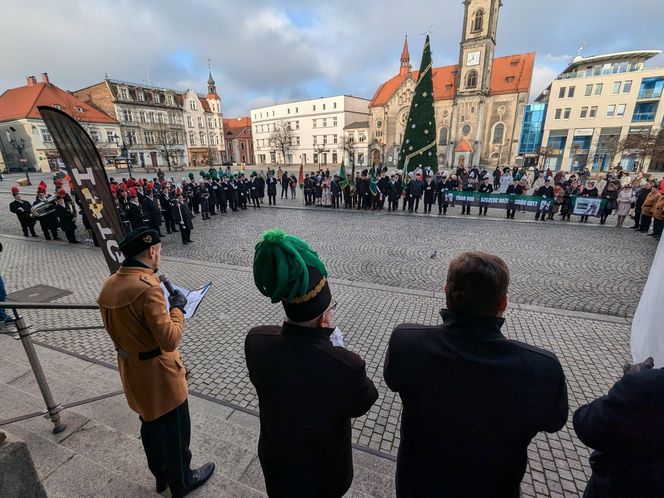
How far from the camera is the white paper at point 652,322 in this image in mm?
3206

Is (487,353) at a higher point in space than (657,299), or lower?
higher

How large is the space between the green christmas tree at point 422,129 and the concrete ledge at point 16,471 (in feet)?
73.9

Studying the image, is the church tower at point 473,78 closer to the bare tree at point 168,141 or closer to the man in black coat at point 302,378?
the bare tree at point 168,141

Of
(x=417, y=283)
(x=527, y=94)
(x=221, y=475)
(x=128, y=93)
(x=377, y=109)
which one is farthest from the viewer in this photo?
(x=377, y=109)

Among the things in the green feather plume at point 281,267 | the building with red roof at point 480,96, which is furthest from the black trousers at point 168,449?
the building with red roof at point 480,96

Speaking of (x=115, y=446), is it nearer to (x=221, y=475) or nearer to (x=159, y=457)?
(x=159, y=457)

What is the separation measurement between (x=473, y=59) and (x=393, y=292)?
53380mm

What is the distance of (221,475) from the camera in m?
2.61

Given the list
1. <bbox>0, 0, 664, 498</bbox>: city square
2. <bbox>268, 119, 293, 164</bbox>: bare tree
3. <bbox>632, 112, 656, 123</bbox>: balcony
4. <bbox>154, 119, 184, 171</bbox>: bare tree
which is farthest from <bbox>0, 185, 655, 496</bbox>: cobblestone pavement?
<bbox>268, 119, 293, 164</bbox>: bare tree

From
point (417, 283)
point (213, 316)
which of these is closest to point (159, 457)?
point (213, 316)

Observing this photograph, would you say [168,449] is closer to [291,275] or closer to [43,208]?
[291,275]

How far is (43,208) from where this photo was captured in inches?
449

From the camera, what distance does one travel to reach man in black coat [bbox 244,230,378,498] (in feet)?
4.65

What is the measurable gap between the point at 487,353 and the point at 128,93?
224 ft
